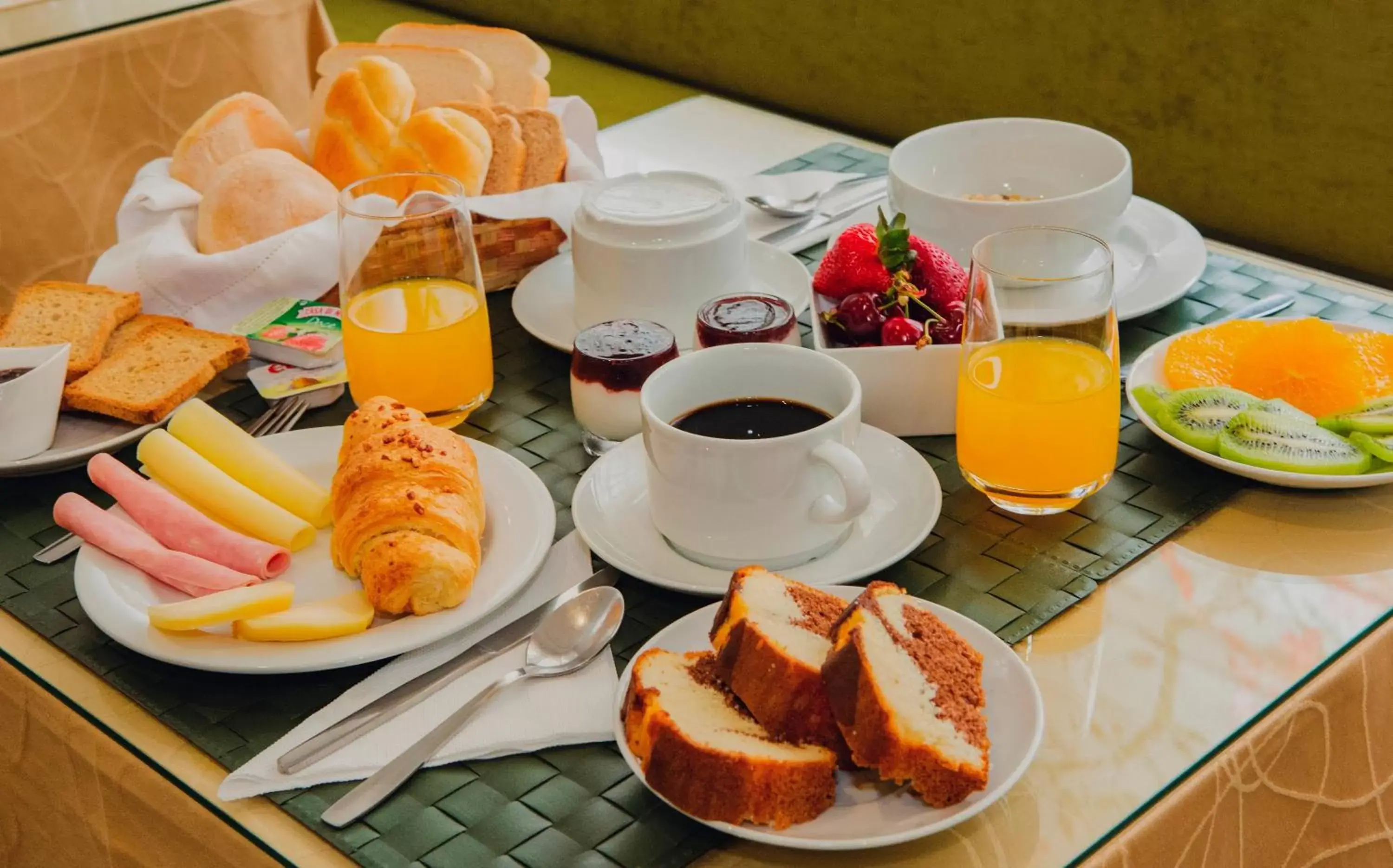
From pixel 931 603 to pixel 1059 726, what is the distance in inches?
4.0

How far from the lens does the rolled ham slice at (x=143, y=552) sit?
937 millimetres

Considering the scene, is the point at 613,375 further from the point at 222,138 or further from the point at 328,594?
the point at 222,138

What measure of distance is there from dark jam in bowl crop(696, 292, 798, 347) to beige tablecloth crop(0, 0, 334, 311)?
1.17 metres

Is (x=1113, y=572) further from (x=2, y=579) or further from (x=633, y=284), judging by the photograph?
(x=2, y=579)

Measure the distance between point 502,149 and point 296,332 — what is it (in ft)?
1.18

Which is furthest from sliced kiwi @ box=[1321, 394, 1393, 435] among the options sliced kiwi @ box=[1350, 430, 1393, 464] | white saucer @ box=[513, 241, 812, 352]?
white saucer @ box=[513, 241, 812, 352]

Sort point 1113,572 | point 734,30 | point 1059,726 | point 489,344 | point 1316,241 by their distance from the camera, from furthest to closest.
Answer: point 734,30
point 1316,241
point 489,344
point 1113,572
point 1059,726

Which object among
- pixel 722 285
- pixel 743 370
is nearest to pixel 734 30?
pixel 722 285

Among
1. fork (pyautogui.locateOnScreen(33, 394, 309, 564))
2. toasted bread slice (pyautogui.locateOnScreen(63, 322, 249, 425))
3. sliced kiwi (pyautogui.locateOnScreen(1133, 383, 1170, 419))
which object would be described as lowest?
fork (pyautogui.locateOnScreen(33, 394, 309, 564))

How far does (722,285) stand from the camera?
1.26 meters

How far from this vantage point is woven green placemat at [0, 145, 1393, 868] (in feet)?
2.47

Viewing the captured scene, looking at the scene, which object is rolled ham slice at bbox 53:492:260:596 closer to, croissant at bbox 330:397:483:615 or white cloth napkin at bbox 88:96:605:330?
croissant at bbox 330:397:483:615

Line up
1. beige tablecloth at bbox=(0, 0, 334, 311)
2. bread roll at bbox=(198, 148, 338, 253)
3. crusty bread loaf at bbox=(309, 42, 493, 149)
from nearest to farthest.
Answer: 1. bread roll at bbox=(198, 148, 338, 253)
2. crusty bread loaf at bbox=(309, 42, 493, 149)
3. beige tablecloth at bbox=(0, 0, 334, 311)

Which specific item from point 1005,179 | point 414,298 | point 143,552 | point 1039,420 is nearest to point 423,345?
point 414,298
